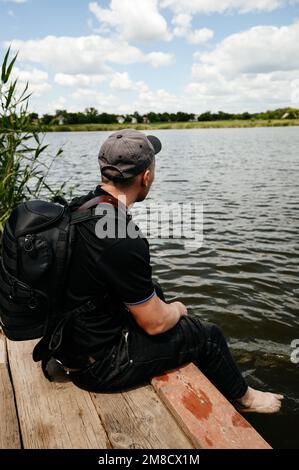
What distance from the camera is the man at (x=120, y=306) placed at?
225 centimetres

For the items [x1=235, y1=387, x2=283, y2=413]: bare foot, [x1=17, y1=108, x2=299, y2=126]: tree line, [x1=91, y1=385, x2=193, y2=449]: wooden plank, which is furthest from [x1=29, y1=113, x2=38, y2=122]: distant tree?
[x1=17, y1=108, x2=299, y2=126]: tree line

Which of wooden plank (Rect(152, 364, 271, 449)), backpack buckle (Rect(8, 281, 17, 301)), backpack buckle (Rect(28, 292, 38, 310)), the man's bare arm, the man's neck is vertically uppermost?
the man's neck

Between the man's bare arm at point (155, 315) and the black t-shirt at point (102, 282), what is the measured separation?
0.21ft

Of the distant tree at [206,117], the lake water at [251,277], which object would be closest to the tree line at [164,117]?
the distant tree at [206,117]

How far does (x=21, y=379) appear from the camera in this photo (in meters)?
A: 2.90

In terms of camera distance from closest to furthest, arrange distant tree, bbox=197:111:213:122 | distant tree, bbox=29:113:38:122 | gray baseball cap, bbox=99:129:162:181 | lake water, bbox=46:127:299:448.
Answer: gray baseball cap, bbox=99:129:162:181 → lake water, bbox=46:127:299:448 → distant tree, bbox=29:113:38:122 → distant tree, bbox=197:111:213:122

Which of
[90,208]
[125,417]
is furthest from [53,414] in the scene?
[90,208]

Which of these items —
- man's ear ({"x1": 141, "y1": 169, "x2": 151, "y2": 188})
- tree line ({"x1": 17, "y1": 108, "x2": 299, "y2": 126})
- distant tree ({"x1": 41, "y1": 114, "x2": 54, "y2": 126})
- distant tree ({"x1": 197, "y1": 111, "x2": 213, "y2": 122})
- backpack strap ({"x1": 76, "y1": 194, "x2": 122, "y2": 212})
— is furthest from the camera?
distant tree ({"x1": 197, "y1": 111, "x2": 213, "y2": 122})

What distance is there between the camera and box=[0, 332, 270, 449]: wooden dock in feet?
7.36

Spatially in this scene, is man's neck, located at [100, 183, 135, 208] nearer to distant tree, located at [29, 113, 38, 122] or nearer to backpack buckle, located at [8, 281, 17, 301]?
backpack buckle, located at [8, 281, 17, 301]

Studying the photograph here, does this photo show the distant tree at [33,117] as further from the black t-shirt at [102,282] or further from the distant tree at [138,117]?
the distant tree at [138,117]

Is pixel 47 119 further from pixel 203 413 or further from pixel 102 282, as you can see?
pixel 203 413

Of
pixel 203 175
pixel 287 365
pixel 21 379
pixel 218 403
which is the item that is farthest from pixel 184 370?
pixel 203 175

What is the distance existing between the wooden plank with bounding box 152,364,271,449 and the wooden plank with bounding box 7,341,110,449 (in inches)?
19.5
